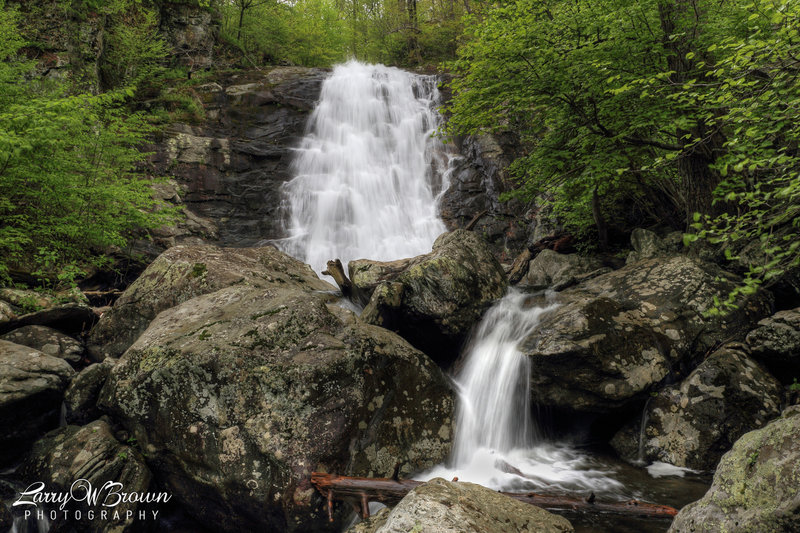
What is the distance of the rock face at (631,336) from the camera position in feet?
17.0

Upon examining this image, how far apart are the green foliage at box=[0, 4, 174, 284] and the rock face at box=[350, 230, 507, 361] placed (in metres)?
5.65

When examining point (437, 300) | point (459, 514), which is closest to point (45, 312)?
point (437, 300)

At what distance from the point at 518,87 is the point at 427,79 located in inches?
628

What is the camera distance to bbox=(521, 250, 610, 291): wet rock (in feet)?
30.0

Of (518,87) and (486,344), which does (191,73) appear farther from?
(486,344)

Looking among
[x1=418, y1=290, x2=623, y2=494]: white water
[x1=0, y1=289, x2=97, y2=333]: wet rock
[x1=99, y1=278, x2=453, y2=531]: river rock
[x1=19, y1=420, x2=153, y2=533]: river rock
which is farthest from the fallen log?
[x1=0, y1=289, x2=97, y2=333]: wet rock

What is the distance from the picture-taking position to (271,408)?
4.13 m

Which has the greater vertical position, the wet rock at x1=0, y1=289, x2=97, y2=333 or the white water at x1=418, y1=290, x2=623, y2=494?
the wet rock at x1=0, y1=289, x2=97, y2=333

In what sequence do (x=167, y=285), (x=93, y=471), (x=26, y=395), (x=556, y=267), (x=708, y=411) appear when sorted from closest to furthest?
(x=93, y=471), (x=26, y=395), (x=708, y=411), (x=167, y=285), (x=556, y=267)

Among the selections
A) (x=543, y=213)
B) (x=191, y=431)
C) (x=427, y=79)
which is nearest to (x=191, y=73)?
(x=427, y=79)

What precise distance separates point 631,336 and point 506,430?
2.09m

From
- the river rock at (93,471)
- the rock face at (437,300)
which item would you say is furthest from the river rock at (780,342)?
the river rock at (93,471)

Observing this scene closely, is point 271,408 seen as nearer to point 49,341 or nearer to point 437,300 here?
point 437,300

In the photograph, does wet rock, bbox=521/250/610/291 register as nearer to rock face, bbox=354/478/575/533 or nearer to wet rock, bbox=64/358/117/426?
rock face, bbox=354/478/575/533
